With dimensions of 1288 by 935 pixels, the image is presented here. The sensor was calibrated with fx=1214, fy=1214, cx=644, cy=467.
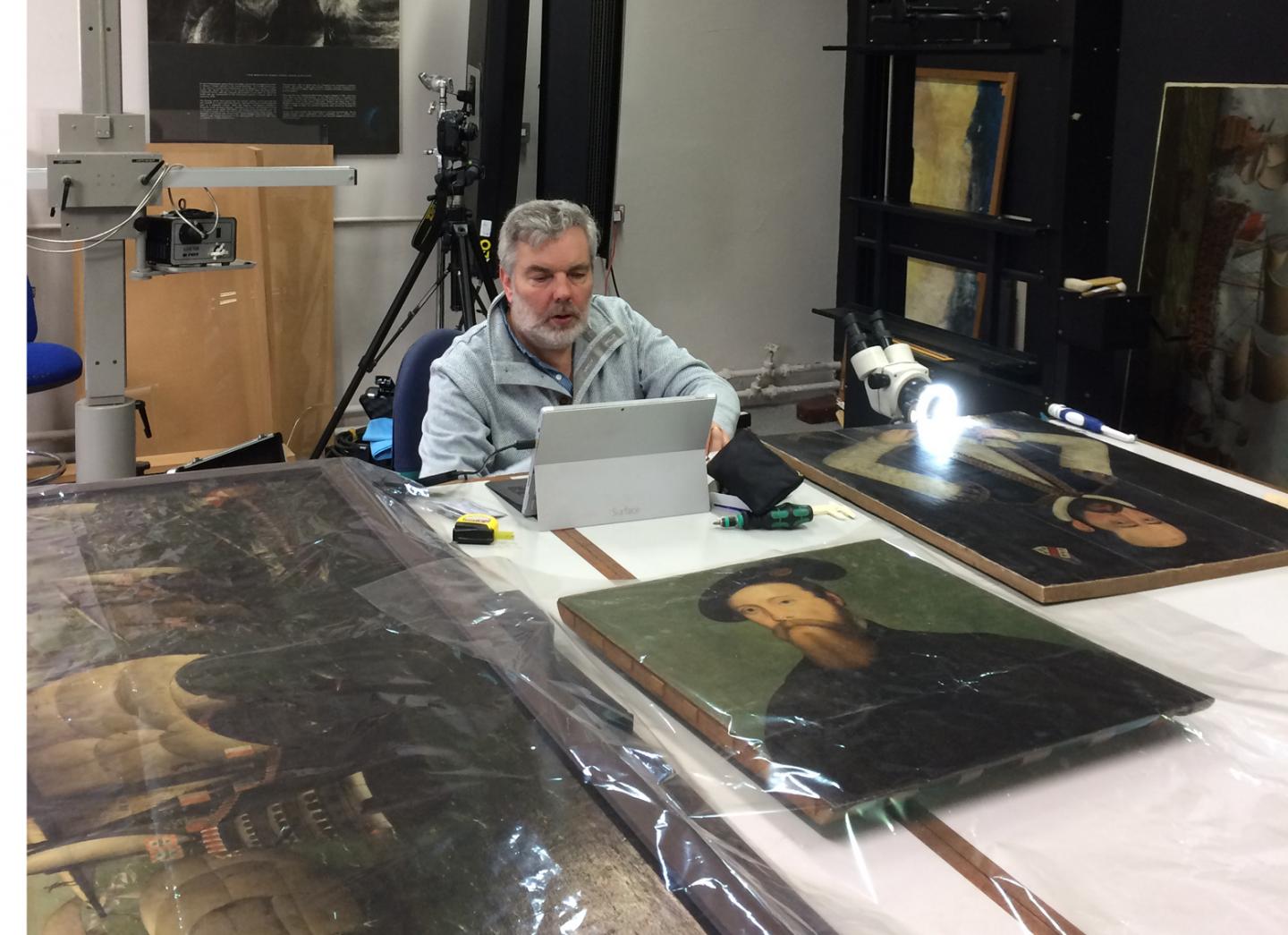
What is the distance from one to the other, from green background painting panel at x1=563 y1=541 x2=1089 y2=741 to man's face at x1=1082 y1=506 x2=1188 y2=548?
34 cm

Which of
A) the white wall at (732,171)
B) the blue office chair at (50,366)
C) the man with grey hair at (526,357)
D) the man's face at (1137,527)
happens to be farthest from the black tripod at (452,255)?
the man's face at (1137,527)

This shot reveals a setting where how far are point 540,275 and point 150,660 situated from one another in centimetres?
132

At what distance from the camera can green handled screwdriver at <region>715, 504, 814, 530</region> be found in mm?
1731

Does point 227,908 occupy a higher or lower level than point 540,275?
lower

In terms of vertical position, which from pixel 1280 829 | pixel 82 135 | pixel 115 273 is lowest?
pixel 1280 829

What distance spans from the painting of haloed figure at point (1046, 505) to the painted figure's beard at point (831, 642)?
33 cm

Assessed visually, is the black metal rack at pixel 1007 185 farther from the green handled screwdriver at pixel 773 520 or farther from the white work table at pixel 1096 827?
the white work table at pixel 1096 827

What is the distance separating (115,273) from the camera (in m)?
2.59

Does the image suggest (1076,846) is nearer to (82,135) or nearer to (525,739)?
(525,739)

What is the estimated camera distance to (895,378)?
2.04 m

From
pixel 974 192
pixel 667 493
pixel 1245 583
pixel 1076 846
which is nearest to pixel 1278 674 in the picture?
pixel 1245 583

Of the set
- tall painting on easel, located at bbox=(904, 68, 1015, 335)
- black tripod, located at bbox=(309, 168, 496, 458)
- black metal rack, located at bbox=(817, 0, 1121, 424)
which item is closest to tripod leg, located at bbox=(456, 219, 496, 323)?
black tripod, located at bbox=(309, 168, 496, 458)

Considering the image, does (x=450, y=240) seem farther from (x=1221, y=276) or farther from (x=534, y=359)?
(x=1221, y=276)

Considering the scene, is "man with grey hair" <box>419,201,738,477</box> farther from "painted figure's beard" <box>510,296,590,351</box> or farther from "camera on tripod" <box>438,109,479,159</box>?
Result: "camera on tripod" <box>438,109,479,159</box>
